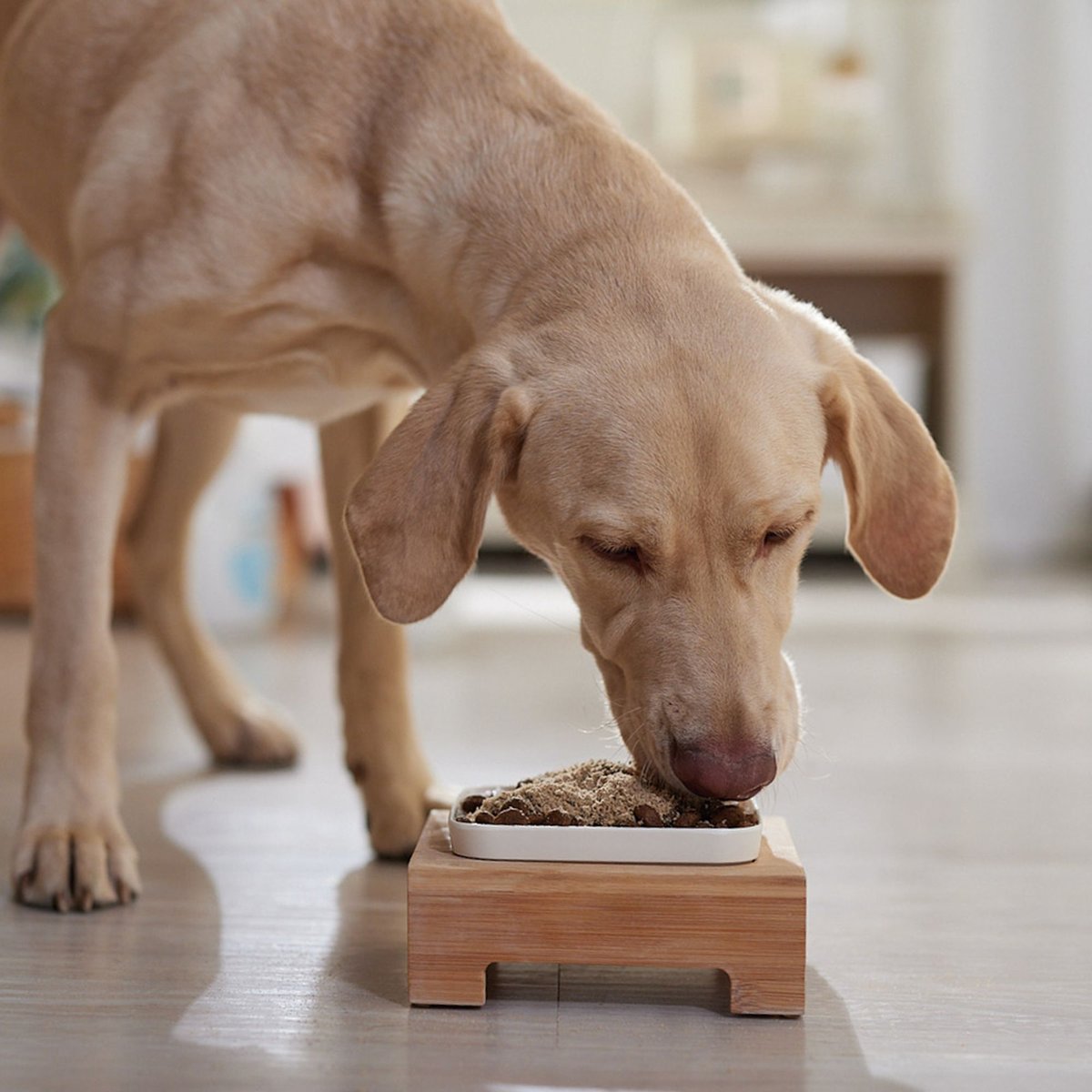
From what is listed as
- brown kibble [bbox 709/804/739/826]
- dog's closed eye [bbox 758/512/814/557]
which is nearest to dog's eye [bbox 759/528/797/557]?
dog's closed eye [bbox 758/512/814/557]

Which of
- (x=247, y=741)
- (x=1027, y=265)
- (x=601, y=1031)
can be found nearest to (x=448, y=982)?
(x=601, y=1031)

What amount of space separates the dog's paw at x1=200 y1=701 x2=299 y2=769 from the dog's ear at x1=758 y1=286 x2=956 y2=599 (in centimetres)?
121

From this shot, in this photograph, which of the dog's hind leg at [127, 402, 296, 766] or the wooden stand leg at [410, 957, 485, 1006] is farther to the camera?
the dog's hind leg at [127, 402, 296, 766]

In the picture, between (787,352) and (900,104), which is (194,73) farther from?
(900,104)

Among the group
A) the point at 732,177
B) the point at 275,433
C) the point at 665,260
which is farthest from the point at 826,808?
the point at 732,177

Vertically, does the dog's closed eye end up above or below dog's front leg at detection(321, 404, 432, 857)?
above

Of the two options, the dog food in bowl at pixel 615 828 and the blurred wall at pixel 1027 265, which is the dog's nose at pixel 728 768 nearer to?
the dog food in bowl at pixel 615 828

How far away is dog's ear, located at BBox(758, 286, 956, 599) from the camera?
1.61m

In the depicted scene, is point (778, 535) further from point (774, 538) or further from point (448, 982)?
point (448, 982)

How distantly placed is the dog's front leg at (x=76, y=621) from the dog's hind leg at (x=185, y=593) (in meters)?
0.65

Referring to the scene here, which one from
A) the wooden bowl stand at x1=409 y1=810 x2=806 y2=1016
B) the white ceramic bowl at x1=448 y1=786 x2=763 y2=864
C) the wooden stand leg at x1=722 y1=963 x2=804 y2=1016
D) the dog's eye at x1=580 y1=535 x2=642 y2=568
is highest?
the dog's eye at x1=580 y1=535 x2=642 y2=568

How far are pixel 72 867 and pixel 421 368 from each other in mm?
716

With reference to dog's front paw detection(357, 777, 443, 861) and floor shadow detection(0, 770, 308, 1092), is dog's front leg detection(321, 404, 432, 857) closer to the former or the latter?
dog's front paw detection(357, 777, 443, 861)

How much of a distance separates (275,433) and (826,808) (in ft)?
8.68
